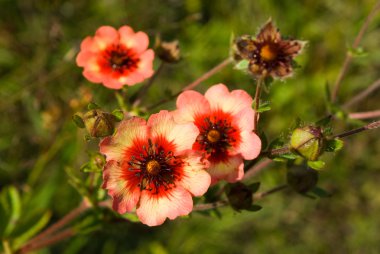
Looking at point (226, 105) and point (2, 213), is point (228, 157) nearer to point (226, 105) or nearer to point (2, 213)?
point (226, 105)

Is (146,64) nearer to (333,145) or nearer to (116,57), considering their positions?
(116,57)

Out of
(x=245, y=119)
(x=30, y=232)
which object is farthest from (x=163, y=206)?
(x=30, y=232)

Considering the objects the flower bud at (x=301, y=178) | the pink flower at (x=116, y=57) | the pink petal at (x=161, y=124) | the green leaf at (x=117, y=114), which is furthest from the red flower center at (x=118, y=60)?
the flower bud at (x=301, y=178)

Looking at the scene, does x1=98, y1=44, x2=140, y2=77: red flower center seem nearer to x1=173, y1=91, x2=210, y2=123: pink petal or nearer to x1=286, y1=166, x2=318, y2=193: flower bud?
x1=173, y1=91, x2=210, y2=123: pink petal

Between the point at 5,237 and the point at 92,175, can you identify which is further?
the point at 5,237

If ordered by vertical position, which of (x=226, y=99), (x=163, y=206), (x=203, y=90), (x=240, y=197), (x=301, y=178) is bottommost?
(x=203, y=90)

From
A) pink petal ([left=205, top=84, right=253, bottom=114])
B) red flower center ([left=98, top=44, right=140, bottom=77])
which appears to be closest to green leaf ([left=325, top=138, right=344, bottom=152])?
pink petal ([left=205, top=84, right=253, bottom=114])

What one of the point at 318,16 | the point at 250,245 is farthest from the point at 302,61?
the point at 250,245
